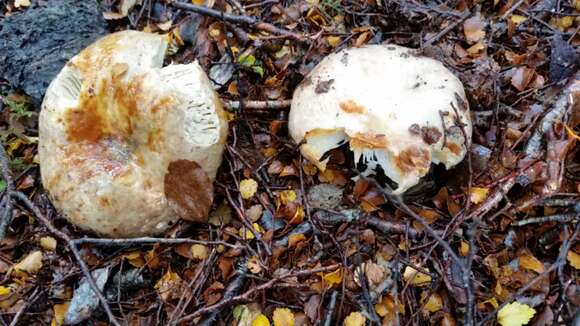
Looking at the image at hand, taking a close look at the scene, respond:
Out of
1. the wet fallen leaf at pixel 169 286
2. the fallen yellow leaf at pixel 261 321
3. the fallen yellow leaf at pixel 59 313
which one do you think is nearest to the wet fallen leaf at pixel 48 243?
the fallen yellow leaf at pixel 59 313

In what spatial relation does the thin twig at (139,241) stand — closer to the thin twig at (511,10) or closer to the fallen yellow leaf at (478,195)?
the fallen yellow leaf at (478,195)

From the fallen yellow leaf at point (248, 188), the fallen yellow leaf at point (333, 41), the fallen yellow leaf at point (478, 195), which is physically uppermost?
the fallen yellow leaf at point (333, 41)

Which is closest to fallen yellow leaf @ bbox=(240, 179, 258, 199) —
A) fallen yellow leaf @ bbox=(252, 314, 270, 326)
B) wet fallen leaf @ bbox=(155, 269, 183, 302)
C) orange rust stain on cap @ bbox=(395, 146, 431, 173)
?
wet fallen leaf @ bbox=(155, 269, 183, 302)

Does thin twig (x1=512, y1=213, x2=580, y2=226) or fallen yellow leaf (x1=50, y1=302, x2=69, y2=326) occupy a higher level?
thin twig (x1=512, y1=213, x2=580, y2=226)

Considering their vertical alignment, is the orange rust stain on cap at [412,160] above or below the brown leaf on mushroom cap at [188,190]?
above

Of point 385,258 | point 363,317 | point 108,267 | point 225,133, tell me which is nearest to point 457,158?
point 385,258

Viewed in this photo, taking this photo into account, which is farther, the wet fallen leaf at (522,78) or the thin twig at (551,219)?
the wet fallen leaf at (522,78)

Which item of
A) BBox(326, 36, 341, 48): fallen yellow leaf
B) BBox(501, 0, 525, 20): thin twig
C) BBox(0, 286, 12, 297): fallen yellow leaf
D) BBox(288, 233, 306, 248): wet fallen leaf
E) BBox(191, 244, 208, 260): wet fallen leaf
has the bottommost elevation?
BBox(0, 286, 12, 297): fallen yellow leaf

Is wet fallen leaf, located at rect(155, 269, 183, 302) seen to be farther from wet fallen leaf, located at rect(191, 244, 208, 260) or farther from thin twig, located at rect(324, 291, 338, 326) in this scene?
thin twig, located at rect(324, 291, 338, 326)
